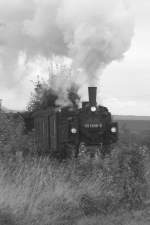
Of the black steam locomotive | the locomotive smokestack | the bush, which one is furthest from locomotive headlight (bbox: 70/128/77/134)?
the bush

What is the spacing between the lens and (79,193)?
9.13 metres

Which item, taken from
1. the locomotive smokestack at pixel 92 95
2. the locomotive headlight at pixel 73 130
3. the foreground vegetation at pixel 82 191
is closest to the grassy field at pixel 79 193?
the foreground vegetation at pixel 82 191

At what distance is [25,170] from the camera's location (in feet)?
31.8

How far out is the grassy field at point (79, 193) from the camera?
800cm

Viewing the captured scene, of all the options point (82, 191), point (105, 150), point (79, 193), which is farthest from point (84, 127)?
point (79, 193)

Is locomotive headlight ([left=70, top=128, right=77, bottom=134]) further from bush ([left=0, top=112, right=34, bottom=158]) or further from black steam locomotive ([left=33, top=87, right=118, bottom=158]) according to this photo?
bush ([left=0, top=112, right=34, bottom=158])

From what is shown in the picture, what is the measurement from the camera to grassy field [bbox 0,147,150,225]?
800cm

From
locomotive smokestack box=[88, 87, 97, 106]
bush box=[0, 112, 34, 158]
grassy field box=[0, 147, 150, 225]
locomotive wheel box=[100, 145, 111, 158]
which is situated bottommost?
grassy field box=[0, 147, 150, 225]

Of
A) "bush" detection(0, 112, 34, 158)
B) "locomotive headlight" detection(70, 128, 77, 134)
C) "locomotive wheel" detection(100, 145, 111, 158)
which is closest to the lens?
"bush" detection(0, 112, 34, 158)

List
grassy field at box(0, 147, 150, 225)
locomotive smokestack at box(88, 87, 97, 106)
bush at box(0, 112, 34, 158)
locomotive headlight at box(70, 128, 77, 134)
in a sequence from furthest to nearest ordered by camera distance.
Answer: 1. locomotive smokestack at box(88, 87, 97, 106)
2. locomotive headlight at box(70, 128, 77, 134)
3. bush at box(0, 112, 34, 158)
4. grassy field at box(0, 147, 150, 225)

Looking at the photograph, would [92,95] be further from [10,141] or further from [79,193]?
[79,193]

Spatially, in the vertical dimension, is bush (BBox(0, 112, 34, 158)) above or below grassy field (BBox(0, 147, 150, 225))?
above

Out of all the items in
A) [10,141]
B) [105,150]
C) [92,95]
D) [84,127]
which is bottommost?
[105,150]

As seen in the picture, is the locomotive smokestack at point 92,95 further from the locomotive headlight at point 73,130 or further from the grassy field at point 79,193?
the grassy field at point 79,193
